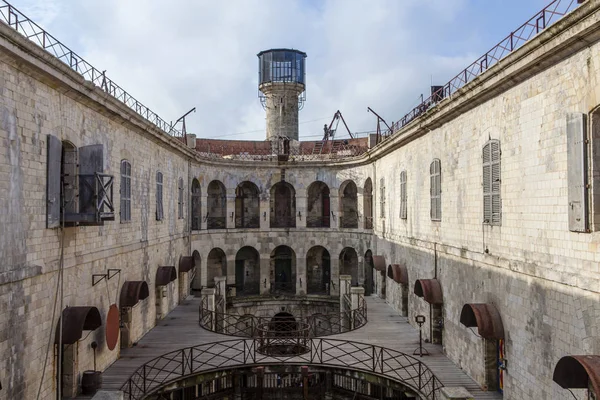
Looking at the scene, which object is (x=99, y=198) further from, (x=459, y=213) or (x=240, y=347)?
(x=459, y=213)

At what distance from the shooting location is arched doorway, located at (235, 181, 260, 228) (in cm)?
3638

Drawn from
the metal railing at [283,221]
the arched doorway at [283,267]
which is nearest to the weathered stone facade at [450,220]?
the metal railing at [283,221]

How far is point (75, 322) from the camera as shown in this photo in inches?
527

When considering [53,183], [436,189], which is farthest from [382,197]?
[53,183]

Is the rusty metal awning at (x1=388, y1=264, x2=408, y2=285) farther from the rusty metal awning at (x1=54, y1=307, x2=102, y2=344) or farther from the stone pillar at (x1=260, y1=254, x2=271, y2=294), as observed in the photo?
the rusty metal awning at (x1=54, y1=307, x2=102, y2=344)

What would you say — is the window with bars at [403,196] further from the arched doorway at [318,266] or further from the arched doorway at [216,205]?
the arched doorway at [216,205]

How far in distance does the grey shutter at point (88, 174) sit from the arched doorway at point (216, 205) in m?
20.8

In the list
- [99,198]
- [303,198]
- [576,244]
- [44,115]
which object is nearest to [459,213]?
[576,244]

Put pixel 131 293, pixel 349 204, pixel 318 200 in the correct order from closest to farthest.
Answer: pixel 131 293
pixel 349 204
pixel 318 200

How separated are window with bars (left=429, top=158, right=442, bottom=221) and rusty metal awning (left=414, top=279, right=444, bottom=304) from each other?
218 cm

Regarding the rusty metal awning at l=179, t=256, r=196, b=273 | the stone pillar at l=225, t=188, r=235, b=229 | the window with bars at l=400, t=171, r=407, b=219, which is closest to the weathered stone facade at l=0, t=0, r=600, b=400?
the window with bars at l=400, t=171, r=407, b=219

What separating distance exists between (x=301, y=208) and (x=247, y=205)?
4444 millimetres

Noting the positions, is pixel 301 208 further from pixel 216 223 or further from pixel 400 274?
pixel 400 274

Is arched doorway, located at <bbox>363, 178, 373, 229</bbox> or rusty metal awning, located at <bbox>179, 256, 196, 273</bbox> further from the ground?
arched doorway, located at <bbox>363, 178, 373, 229</bbox>
